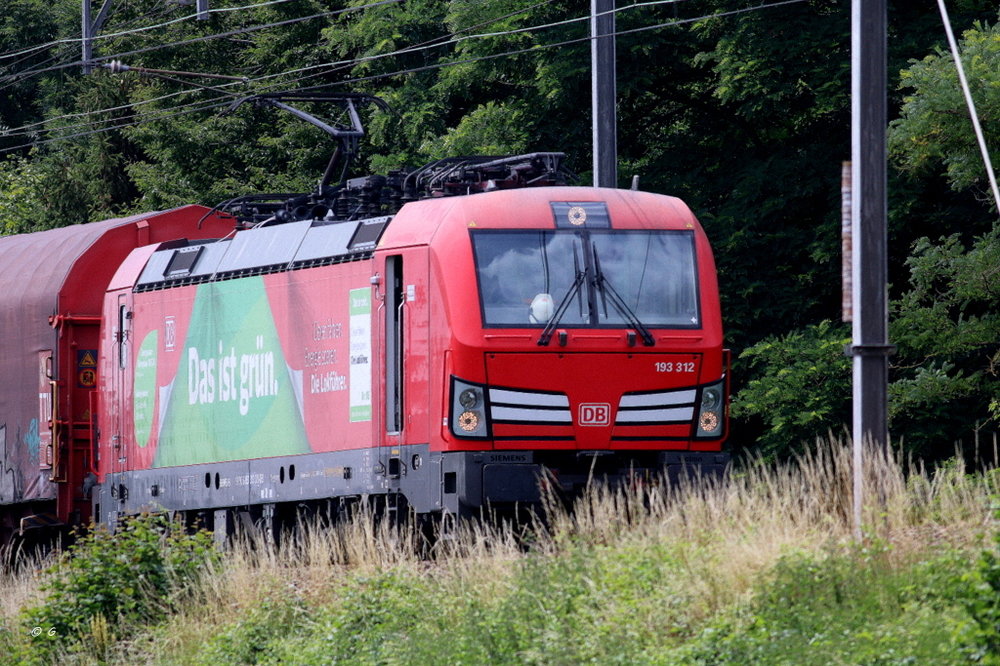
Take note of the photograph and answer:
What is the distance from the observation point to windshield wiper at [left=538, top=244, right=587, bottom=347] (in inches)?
602

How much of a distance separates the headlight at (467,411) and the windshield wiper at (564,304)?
67cm

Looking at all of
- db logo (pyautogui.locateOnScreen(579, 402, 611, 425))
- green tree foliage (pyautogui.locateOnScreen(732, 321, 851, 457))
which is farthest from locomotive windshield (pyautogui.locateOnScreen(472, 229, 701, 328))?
green tree foliage (pyautogui.locateOnScreen(732, 321, 851, 457))

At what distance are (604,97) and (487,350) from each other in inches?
206

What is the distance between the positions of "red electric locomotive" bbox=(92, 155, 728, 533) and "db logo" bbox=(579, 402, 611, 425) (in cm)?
1

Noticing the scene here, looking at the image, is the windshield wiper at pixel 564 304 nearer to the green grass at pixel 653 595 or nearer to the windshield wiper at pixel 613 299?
the windshield wiper at pixel 613 299

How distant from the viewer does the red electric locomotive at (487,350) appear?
1524 cm

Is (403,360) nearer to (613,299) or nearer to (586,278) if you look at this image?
(586,278)

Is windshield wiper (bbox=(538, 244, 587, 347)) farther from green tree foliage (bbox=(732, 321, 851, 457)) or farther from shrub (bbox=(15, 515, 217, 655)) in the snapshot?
green tree foliage (bbox=(732, 321, 851, 457))

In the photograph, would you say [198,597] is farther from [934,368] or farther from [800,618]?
[934,368]

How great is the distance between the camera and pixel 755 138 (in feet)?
87.9

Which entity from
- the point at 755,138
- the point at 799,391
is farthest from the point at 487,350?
the point at 755,138

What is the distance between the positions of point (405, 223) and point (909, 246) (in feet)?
32.7

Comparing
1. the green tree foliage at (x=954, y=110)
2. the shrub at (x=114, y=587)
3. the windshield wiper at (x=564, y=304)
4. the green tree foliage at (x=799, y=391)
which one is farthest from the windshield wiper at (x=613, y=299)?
the green tree foliage at (x=799, y=391)

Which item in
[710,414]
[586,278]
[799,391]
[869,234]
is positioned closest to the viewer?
[869,234]
